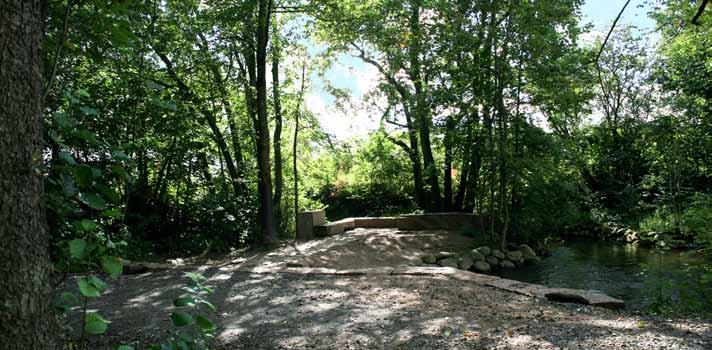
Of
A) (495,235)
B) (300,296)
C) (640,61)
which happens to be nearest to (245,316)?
(300,296)

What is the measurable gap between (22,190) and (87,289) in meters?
0.34

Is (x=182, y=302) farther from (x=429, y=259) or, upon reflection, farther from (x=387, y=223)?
(x=387, y=223)

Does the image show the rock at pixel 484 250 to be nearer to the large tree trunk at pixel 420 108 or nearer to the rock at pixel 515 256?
the rock at pixel 515 256

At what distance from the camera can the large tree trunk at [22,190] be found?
147 centimetres

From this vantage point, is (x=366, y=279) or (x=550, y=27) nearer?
(x=366, y=279)

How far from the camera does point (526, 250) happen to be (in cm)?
999

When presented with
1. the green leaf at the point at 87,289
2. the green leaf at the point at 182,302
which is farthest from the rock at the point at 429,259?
the green leaf at the point at 87,289

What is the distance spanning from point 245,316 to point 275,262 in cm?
324

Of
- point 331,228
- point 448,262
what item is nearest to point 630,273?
point 448,262

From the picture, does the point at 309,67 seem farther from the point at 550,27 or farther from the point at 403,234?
the point at 550,27

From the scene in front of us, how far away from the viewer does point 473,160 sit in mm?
10617

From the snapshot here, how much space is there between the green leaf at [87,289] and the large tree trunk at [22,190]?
89 millimetres

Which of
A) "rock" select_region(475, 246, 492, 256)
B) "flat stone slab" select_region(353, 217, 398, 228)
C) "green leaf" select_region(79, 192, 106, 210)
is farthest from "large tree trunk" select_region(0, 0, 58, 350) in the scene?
"flat stone slab" select_region(353, 217, 398, 228)

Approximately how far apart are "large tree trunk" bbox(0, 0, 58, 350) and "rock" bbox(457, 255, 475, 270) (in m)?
7.90
